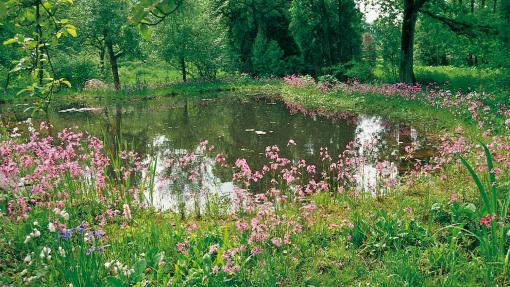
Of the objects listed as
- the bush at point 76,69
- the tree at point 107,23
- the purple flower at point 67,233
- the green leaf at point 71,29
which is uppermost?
the tree at point 107,23

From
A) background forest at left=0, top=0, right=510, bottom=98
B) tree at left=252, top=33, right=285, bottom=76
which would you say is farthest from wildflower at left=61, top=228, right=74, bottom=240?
tree at left=252, top=33, right=285, bottom=76

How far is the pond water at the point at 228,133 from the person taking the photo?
8789 mm

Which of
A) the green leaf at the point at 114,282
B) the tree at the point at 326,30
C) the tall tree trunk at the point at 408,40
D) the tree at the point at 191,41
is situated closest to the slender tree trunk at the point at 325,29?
the tree at the point at 326,30

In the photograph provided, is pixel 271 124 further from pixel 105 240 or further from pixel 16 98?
pixel 16 98

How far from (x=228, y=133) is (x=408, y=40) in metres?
10.8

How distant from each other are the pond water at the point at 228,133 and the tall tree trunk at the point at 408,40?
5.61 metres

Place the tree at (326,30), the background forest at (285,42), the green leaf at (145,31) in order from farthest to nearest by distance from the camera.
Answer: the tree at (326,30)
the background forest at (285,42)
the green leaf at (145,31)

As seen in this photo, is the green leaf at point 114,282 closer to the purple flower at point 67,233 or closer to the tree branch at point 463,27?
the purple flower at point 67,233

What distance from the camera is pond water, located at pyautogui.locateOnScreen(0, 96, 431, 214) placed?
879cm

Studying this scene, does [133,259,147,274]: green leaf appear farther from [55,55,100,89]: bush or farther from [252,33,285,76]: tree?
[55,55,100,89]: bush

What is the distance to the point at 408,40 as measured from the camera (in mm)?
19094

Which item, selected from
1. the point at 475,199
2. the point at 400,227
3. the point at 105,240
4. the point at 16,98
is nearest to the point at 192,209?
the point at 105,240

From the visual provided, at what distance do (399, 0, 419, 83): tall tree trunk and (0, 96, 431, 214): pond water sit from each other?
18.4 feet

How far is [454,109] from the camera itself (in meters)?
12.9
